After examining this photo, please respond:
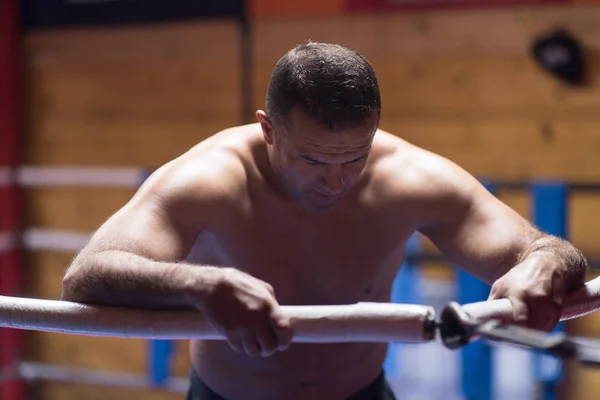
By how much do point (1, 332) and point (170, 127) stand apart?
3.68 feet

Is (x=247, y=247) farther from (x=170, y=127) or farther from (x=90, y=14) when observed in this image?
(x=90, y=14)

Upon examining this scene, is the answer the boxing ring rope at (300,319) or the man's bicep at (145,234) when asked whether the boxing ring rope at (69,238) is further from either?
the boxing ring rope at (300,319)

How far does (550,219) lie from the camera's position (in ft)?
8.83

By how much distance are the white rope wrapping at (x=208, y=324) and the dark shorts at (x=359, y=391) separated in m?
0.42

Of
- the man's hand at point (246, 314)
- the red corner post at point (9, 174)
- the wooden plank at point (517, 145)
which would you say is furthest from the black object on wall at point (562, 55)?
the red corner post at point (9, 174)

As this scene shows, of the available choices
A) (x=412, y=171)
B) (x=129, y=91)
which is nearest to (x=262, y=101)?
(x=129, y=91)

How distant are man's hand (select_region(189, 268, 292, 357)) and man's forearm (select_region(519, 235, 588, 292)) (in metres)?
0.48

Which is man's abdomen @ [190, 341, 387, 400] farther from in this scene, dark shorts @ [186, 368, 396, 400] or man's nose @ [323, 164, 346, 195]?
man's nose @ [323, 164, 346, 195]

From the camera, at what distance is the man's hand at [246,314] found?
1219 millimetres

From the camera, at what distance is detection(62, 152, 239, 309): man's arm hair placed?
4.34 ft

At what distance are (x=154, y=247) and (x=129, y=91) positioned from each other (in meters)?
2.27

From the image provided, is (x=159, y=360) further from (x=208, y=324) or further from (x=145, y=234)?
(x=208, y=324)

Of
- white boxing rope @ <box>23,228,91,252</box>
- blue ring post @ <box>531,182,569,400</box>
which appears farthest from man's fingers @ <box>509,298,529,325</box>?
white boxing rope @ <box>23,228,91,252</box>

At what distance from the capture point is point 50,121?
12.6 ft
